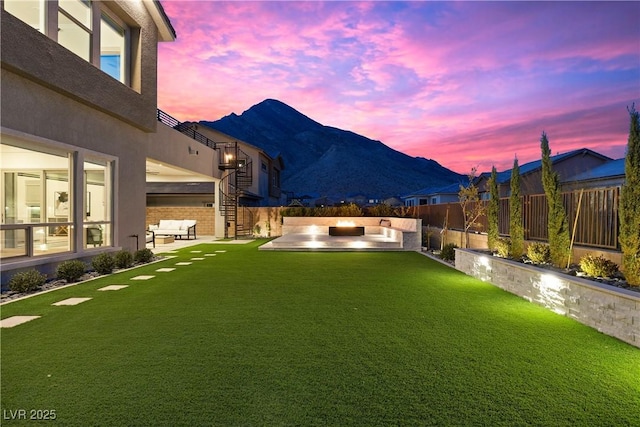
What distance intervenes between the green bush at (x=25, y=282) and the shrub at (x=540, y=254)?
30.3 feet

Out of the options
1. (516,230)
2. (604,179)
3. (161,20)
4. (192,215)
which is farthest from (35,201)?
(604,179)

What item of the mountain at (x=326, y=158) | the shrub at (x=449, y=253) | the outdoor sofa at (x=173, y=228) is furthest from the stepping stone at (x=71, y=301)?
the mountain at (x=326, y=158)

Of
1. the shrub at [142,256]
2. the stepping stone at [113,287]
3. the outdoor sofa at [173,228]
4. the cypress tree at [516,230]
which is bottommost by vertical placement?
the stepping stone at [113,287]

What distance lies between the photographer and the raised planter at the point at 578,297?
3617 millimetres

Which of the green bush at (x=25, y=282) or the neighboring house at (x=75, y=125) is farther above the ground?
the neighboring house at (x=75, y=125)

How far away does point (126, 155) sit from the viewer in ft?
32.0

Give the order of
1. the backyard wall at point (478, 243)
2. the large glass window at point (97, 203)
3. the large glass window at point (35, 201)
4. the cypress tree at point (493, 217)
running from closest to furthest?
the backyard wall at point (478, 243)
the large glass window at point (35, 201)
the large glass window at point (97, 203)
the cypress tree at point (493, 217)

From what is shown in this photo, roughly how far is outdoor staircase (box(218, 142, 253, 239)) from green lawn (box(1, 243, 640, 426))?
14088 mm

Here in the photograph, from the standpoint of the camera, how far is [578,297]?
4352 mm

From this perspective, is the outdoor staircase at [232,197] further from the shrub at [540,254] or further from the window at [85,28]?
the shrub at [540,254]

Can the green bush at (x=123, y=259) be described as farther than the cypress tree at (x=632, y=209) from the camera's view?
Yes

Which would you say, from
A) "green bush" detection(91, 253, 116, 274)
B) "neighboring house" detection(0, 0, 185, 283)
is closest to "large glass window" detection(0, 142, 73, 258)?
"neighboring house" detection(0, 0, 185, 283)

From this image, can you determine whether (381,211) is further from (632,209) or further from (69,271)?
(69,271)

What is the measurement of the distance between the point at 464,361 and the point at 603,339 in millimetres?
1819
